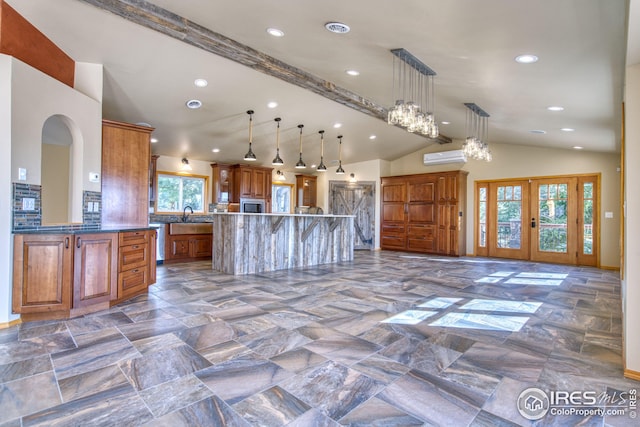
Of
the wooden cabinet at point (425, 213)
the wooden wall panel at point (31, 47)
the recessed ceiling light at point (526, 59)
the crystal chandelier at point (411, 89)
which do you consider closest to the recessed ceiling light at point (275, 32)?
the crystal chandelier at point (411, 89)

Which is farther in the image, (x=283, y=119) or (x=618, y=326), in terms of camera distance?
(x=283, y=119)

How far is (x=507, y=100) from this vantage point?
483 centimetres

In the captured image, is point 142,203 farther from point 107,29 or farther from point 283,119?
point 283,119

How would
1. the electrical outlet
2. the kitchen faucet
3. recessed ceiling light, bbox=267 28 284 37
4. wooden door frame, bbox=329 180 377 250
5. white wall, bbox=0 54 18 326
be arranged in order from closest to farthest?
white wall, bbox=0 54 18 326 < the electrical outlet < recessed ceiling light, bbox=267 28 284 37 < the kitchen faucet < wooden door frame, bbox=329 180 377 250

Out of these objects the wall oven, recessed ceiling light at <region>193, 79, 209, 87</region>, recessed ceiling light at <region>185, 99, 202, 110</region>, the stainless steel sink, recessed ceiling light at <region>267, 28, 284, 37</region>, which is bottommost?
the stainless steel sink

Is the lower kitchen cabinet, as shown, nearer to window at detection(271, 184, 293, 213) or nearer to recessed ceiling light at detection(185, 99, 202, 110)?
recessed ceiling light at detection(185, 99, 202, 110)

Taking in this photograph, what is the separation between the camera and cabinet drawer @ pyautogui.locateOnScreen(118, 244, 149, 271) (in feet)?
12.5

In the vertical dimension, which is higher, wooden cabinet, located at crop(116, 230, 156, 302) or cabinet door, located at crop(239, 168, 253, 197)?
cabinet door, located at crop(239, 168, 253, 197)

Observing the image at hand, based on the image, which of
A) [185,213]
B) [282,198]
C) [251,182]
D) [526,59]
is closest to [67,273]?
[526,59]

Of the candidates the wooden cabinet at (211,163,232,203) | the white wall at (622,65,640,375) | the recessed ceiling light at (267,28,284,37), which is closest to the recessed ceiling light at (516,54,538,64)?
the white wall at (622,65,640,375)

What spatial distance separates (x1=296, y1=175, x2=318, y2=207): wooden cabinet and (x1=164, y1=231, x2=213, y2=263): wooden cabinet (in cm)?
402

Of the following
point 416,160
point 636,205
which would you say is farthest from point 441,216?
point 636,205

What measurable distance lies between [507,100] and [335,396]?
4.84 m

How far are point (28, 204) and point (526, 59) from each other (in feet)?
17.0
